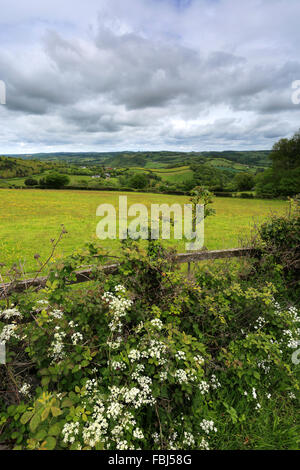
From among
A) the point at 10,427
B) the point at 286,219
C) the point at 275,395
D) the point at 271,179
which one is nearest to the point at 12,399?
the point at 10,427

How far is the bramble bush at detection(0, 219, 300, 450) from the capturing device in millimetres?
1942

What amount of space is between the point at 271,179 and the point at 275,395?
61.2 metres

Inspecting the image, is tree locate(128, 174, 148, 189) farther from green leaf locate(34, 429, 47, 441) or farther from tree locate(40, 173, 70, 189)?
green leaf locate(34, 429, 47, 441)

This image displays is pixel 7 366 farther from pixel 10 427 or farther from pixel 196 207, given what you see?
pixel 196 207

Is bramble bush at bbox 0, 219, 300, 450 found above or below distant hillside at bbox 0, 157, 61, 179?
below

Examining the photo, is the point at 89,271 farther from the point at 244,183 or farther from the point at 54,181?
the point at 244,183

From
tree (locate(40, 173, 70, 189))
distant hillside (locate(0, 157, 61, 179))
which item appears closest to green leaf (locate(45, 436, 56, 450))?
tree (locate(40, 173, 70, 189))

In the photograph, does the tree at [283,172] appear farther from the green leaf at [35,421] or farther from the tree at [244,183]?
the green leaf at [35,421]

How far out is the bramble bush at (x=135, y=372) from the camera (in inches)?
76.5

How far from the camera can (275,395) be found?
2957 millimetres

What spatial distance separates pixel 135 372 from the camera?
2.32 meters
